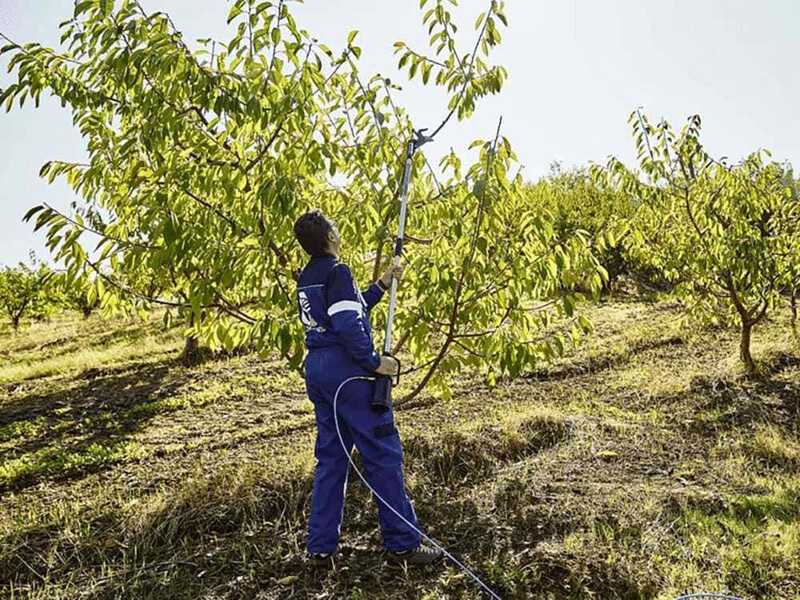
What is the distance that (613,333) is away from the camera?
441 inches

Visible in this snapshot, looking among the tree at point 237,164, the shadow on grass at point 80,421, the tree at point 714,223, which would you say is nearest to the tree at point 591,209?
the tree at point 714,223

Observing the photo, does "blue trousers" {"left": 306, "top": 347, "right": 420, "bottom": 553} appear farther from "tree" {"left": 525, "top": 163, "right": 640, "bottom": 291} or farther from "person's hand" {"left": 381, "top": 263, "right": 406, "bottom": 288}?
"tree" {"left": 525, "top": 163, "right": 640, "bottom": 291}

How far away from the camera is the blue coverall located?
3.40 metres

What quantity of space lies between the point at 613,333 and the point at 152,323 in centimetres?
1319

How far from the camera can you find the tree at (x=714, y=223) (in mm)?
6984

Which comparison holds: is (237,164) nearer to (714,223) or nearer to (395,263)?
(395,263)

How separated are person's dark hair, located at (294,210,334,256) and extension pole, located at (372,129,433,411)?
0.49 meters

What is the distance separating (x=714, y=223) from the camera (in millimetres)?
7324

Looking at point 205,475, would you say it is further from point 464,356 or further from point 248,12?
point 248,12

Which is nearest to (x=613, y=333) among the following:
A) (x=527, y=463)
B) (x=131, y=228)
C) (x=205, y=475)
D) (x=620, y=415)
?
(x=620, y=415)

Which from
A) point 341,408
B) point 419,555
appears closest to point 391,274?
point 341,408

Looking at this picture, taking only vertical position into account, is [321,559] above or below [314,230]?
below

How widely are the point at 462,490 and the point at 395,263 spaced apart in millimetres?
→ 1916

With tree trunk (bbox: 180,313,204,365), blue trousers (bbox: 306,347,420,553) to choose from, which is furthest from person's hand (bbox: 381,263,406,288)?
tree trunk (bbox: 180,313,204,365)
